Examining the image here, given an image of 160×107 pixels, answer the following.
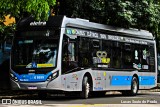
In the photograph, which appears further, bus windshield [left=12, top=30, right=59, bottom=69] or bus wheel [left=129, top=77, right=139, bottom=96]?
bus wheel [left=129, top=77, right=139, bottom=96]

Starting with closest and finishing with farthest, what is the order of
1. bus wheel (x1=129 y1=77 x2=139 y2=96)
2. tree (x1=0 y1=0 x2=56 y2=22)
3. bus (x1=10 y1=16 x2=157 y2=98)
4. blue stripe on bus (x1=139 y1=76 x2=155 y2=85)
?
tree (x1=0 y1=0 x2=56 y2=22) → bus (x1=10 y1=16 x2=157 y2=98) → bus wheel (x1=129 y1=77 x2=139 y2=96) → blue stripe on bus (x1=139 y1=76 x2=155 y2=85)

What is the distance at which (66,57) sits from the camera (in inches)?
727

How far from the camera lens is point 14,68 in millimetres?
18656

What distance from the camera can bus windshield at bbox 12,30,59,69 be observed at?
59.8ft

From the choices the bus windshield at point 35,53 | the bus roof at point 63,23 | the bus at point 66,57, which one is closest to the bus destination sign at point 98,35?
the bus at point 66,57

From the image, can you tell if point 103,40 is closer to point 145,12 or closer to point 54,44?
point 54,44

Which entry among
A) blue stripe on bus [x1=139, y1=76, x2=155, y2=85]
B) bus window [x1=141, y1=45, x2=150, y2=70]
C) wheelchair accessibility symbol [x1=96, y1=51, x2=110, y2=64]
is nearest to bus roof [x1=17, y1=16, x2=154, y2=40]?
wheelchair accessibility symbol [x1=96, y1=51, x2=110, y2=64]

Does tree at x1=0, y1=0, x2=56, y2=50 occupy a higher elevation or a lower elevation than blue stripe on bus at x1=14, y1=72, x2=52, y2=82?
higher

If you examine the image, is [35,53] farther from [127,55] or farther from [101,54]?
[127,55]

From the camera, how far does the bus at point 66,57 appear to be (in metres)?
18.1

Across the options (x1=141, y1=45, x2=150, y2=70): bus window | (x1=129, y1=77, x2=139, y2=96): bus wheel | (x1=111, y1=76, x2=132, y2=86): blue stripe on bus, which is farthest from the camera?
(x1=141, y1=45, x2=150, y2=70): bus window

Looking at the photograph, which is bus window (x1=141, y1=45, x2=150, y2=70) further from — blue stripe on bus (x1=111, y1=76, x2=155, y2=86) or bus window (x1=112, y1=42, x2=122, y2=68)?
bus window (x1=112, y1=42, x2=122, y2=68)

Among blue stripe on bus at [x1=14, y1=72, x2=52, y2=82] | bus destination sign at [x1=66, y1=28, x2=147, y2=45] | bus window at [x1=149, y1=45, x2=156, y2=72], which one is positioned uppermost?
bus destination sign at [x1=66, y1=28, x2=147, y2=45]

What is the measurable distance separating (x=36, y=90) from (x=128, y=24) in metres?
8.74
